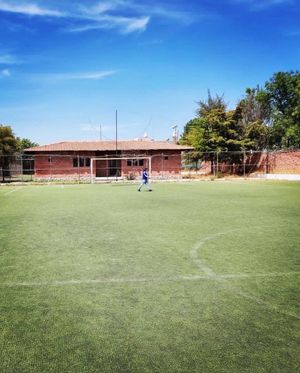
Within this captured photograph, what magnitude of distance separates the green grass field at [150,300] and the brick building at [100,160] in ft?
110

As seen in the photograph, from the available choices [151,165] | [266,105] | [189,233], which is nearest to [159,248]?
[189,233]

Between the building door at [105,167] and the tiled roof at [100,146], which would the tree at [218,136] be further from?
the building door at [105,167]

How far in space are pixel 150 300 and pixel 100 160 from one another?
40.0 m

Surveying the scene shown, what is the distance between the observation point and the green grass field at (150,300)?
10.7 ft

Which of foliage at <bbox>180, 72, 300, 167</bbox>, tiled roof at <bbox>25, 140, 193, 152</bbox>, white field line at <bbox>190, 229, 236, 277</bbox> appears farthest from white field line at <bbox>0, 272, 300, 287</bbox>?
tiled roof at <bbox>25, 140, 193, 152</bbox>

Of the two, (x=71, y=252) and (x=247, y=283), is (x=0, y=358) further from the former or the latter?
(x=71, y=252)

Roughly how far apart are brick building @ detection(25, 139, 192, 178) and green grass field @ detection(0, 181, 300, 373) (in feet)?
110

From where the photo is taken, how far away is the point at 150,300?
15.4 ft

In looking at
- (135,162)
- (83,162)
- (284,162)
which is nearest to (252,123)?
(284,162)

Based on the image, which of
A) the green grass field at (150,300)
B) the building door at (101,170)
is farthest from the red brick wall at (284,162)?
the green grass field at (150,300)

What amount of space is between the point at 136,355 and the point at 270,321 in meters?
1.58

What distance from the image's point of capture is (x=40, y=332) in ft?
12.4

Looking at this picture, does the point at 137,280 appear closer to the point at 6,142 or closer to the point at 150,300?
the point at 150,300

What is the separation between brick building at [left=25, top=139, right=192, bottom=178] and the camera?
1667 inches
